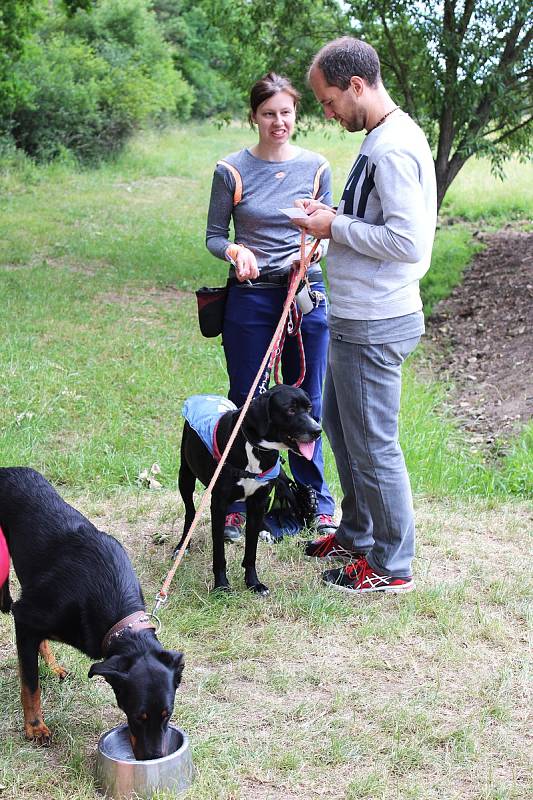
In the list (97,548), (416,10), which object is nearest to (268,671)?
(97,548)

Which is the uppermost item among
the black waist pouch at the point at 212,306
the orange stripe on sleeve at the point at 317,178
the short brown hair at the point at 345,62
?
the short brown hair at the point at 345,62

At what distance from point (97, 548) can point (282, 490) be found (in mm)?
1739

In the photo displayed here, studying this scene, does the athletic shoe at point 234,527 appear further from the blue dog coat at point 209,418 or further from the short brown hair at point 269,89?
the short brown hair at point 269,89

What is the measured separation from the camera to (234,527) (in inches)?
187

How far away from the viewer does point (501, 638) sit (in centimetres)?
374

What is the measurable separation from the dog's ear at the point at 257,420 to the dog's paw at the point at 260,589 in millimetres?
673

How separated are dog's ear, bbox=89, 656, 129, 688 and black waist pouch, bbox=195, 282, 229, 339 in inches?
82.9

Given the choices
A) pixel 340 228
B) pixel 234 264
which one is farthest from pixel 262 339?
pixel 340 228

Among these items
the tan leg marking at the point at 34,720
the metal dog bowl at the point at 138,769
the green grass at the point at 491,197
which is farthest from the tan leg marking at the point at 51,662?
the green grass at the point at 491,197

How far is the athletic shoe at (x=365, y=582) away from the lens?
160 inches

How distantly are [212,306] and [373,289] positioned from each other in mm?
1058

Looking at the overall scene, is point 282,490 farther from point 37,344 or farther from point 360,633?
point 37,344

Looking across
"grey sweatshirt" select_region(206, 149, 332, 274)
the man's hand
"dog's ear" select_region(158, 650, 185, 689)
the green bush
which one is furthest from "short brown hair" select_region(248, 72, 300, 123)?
the green bush

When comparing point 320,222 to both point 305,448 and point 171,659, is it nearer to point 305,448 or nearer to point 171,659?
point 305,448
